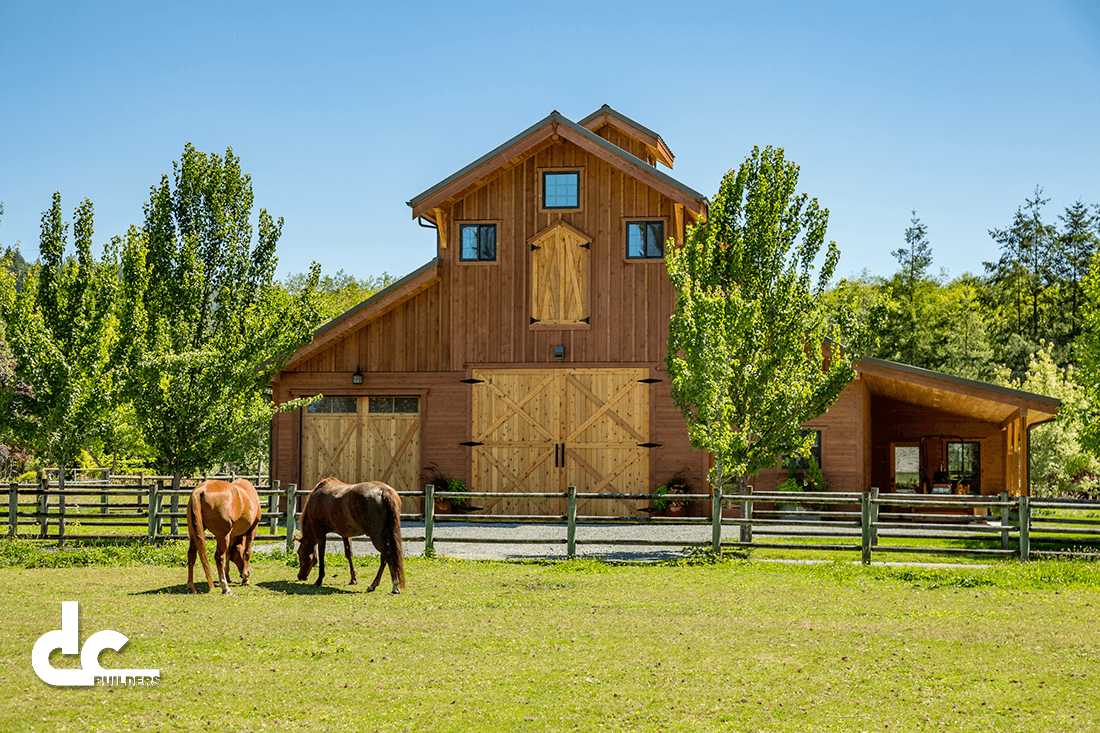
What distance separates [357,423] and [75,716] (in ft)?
57.5

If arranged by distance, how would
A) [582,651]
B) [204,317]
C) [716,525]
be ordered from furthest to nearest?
[204,317], [716,525], [582,651]

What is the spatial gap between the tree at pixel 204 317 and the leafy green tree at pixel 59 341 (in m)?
2.16

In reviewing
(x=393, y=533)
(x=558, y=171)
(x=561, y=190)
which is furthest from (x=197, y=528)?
(x=558, y=171)

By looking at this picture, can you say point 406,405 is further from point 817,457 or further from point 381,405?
point 817,457

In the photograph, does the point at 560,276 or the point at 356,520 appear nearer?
the point at 356,520

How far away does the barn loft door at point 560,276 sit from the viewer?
23766 mm

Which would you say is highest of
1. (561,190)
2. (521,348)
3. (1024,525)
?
(561,190)

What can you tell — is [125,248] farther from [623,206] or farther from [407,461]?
[623,206]

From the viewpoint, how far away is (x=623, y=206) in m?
23.8

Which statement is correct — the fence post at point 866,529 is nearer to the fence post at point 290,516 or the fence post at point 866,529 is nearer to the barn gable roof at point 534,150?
the barn gable roof at point 534,150

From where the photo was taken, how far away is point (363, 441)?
960 inches

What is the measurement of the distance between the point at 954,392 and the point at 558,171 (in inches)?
410

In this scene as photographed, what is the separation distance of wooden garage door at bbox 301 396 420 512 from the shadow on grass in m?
10.3

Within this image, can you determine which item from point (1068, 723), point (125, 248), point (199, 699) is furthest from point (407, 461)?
point (1068, 723)
